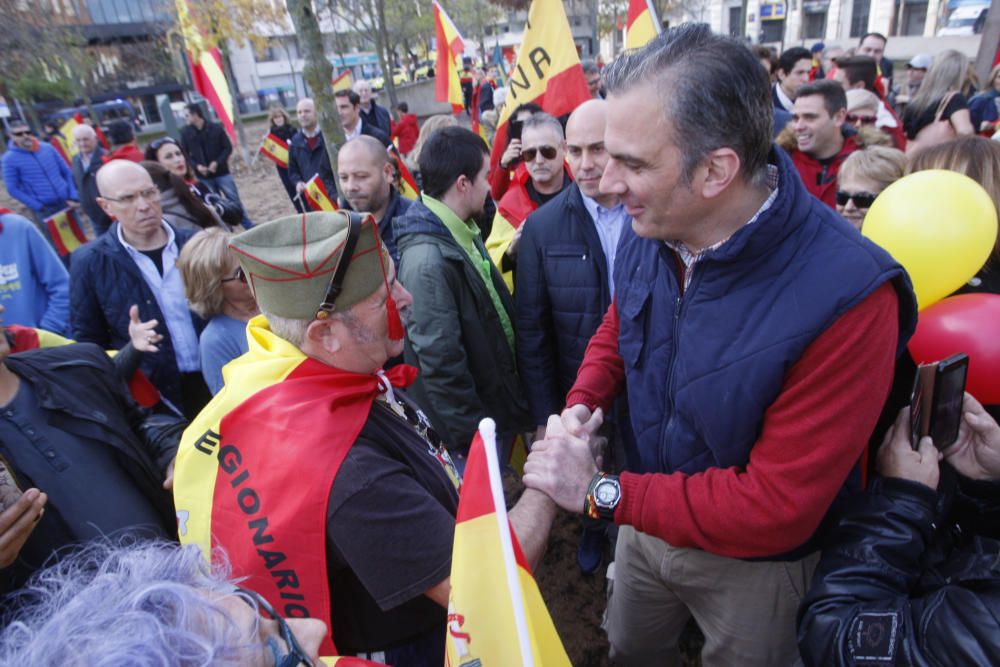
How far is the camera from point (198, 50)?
23.4 ft

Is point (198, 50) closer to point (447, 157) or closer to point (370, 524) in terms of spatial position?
point (447, 157)

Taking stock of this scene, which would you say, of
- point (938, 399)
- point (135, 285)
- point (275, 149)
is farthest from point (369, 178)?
point (275, 149)

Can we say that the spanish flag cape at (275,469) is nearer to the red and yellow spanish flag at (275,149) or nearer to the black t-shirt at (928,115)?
the black t-shirt at (928,115)

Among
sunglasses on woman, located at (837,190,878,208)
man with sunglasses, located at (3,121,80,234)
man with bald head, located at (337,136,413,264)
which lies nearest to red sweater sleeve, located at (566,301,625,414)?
sunglasses on woman, located at (837,190,878,208)

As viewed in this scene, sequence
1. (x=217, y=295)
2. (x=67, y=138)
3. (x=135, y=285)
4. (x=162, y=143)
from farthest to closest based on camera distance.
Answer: (x=67, y=138) < (x=162, y=143) < (x=135, y=285) < (x=217, y=295)

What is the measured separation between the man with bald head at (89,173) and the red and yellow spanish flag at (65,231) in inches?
20.8

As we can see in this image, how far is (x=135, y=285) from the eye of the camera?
11.2 ft

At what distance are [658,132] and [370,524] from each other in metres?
1.21

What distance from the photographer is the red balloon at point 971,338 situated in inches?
66.6

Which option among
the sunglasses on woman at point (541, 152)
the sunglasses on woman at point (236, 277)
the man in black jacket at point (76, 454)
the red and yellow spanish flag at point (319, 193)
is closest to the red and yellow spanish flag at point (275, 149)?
the red and yellow spanish flag at point (319, 193)

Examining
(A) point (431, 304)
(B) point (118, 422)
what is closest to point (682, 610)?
(A) point (431, 304)

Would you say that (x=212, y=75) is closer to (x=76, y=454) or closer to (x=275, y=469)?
(x=76, y=454)

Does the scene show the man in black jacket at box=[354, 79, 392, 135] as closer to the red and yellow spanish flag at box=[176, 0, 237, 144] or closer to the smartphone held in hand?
the red and yellow spanish flag at box=[176, 0, 237, 144]

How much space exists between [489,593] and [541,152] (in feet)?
10.1
